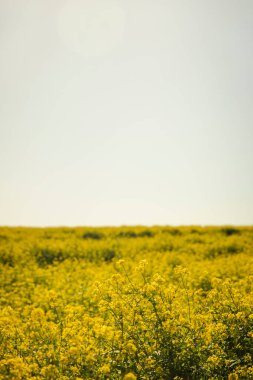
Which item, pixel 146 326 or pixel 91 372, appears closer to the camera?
pixel 91 372

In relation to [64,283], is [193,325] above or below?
above

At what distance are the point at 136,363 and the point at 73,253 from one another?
1090 cm

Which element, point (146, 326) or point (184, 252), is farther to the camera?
point (184, 252)

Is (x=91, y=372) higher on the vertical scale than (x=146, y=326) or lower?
lower

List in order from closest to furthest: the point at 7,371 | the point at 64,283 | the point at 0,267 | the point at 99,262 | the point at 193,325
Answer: the point at 7,371, the point at 193,325, the point at 64,283, the point at 0,267, the point at 99,262

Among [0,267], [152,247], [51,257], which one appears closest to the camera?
[0,267]

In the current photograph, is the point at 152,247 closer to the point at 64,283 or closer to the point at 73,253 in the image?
the point at 73,253

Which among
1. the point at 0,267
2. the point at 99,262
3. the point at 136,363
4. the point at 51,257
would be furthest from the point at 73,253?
the point at 136,363

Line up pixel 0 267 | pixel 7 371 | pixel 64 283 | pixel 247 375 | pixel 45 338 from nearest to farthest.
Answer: pixel 247 375, pixel 7 371, pixel 45 338, pixel 64 283, pixel 0 267

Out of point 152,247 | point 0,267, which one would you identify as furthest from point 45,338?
point 152,247

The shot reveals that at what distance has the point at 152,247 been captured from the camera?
15.0 metres

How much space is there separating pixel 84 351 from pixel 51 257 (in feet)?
35.3

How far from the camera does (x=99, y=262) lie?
12922mm

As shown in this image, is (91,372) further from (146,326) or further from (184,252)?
(184,252)
